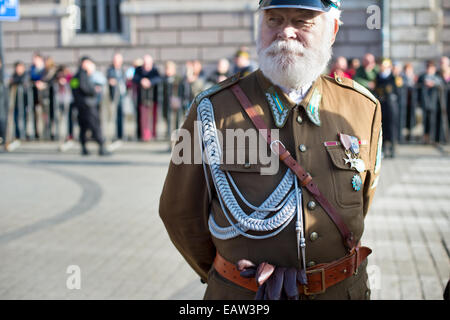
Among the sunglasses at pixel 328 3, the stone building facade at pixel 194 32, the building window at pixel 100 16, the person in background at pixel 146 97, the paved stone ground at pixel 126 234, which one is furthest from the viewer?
the building window at pixel 100 16

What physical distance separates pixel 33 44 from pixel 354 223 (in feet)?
55.4

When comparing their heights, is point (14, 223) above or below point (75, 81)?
below

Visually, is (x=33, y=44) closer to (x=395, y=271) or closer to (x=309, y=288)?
(x=395, y=271)

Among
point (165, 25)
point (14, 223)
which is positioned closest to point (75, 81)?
point (14, 223)

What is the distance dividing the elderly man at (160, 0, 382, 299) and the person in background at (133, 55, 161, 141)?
33.7ft

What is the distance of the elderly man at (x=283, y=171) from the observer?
2.32m

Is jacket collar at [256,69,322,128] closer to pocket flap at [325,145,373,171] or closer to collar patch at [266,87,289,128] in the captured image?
collar patch at [266,87,289,128]

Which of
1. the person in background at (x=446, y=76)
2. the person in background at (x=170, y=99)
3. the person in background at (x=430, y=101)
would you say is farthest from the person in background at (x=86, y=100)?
the person in background at (x=446, y=76)

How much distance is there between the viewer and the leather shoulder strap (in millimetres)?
2318

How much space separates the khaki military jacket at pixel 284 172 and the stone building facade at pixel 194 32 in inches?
534

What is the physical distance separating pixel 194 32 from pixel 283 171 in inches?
593

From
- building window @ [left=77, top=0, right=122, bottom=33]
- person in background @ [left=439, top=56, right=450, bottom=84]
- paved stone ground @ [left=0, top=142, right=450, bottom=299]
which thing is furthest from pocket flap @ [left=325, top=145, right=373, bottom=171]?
building window @ [left=77, top=0, right=122, bottom=33]

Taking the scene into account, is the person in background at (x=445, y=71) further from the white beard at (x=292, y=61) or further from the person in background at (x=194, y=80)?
the white beard at (x=292, y=61)
